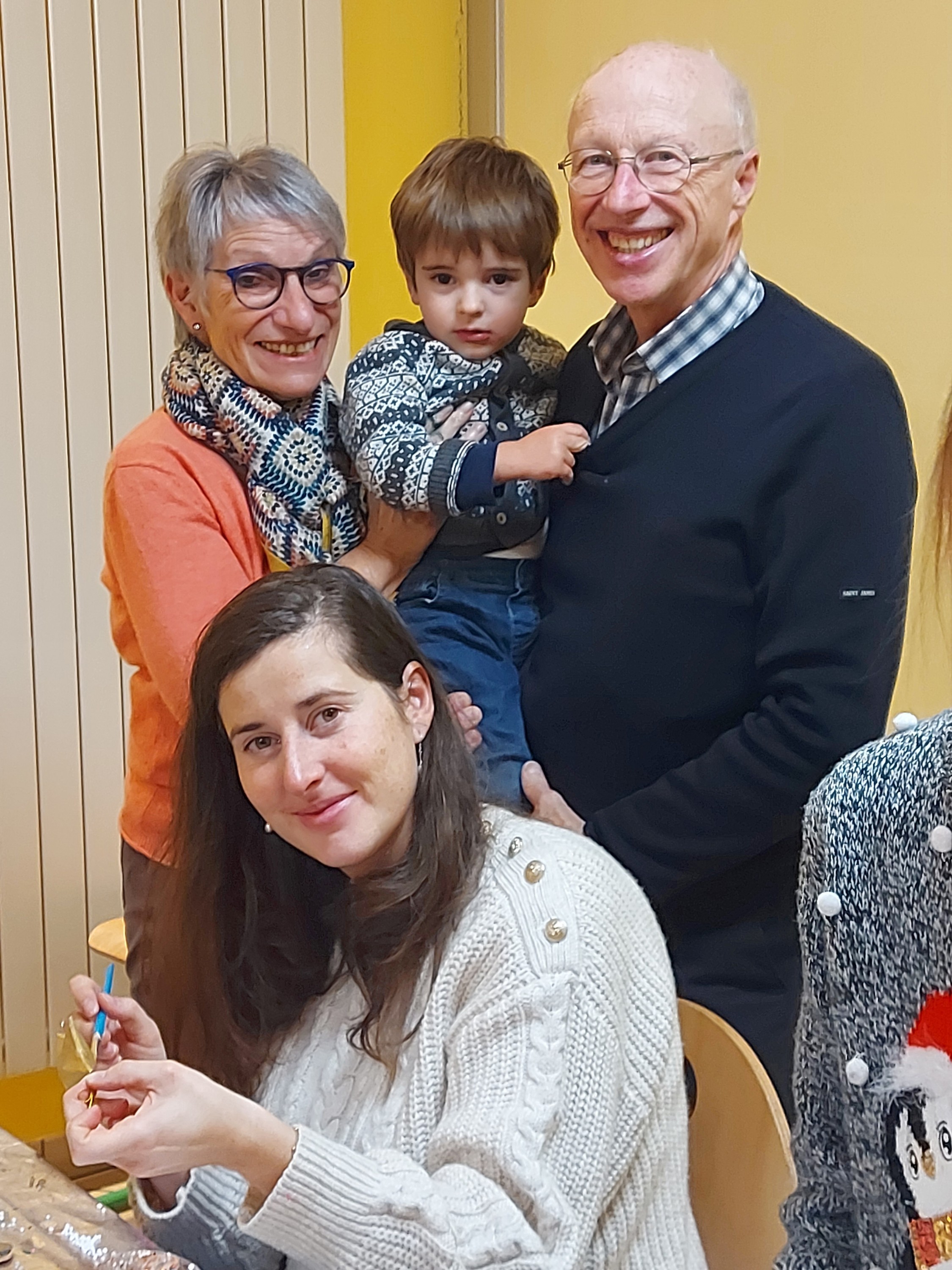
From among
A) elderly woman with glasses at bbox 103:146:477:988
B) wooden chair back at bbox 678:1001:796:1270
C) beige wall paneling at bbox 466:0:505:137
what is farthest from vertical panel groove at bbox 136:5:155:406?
wooden chair back at bbox 678:1001:796:1270

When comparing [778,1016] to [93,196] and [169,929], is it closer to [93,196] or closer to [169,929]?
[169,929]

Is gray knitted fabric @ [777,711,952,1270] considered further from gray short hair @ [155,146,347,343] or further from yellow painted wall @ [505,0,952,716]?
yellow painted wall @ [505,0,952,716]

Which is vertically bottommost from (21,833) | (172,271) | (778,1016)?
(21,833)

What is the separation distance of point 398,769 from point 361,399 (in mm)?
485

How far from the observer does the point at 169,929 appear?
1.41 metres

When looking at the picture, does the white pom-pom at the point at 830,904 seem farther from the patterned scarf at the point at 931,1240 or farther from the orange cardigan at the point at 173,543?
the orange cardigan at the point at 173,543

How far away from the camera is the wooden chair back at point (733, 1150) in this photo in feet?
3.85

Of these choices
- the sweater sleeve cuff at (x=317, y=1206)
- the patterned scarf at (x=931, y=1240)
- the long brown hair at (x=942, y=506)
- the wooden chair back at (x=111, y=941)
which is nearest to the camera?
the long brown hair at (x=942, y=506)

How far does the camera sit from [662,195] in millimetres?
1415

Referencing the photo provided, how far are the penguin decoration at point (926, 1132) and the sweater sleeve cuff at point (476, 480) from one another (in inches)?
31.0

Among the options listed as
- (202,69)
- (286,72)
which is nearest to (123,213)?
(202,69)

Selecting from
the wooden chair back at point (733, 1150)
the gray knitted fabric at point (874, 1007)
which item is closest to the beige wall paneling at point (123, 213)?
the wooden chair back at point (733, 1150)

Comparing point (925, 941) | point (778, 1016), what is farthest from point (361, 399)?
point (925, 941)

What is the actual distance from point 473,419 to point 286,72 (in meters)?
1.31
